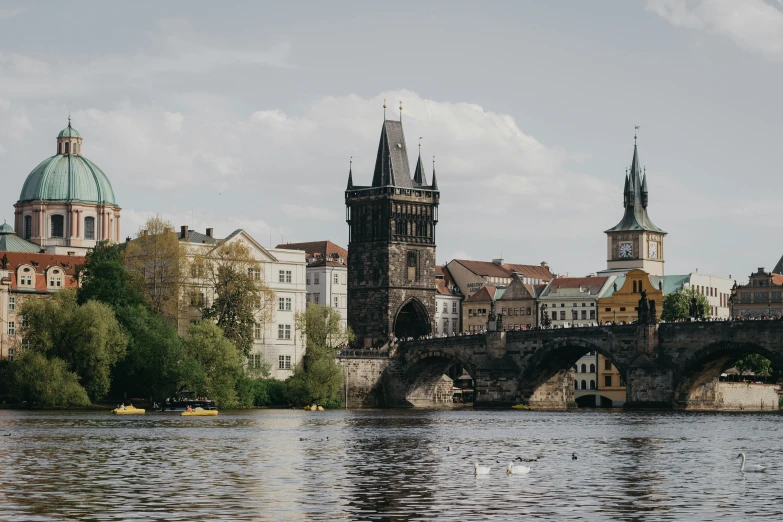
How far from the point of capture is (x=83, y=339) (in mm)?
111812

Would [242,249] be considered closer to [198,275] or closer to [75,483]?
[198,275]

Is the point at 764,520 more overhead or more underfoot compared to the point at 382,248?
more underfoot

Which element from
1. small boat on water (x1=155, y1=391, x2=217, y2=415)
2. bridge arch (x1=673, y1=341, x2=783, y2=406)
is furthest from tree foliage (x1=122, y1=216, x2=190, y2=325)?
bridge arch (x1=673, y1=341, x2=783, y2=406)

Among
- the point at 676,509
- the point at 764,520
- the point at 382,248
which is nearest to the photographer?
the point at 764,520

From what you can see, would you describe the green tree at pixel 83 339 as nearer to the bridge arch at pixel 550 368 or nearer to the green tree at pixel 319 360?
the green tree at pixel 319 360

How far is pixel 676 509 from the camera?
4103cm

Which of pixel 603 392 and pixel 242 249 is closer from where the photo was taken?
pixel 242 249

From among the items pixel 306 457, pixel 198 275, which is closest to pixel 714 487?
pixel 306 457

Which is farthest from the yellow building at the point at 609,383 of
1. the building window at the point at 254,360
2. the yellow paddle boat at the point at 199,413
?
the yellow paddle boat at the point at 199,413

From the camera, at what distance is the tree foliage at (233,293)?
5143 inches

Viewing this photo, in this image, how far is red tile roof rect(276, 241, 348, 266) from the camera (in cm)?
18462

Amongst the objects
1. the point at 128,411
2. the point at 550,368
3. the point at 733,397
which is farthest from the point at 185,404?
the point at 733,397

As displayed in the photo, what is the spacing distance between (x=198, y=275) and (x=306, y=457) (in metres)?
70.6

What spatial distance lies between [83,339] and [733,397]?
6721 cm
